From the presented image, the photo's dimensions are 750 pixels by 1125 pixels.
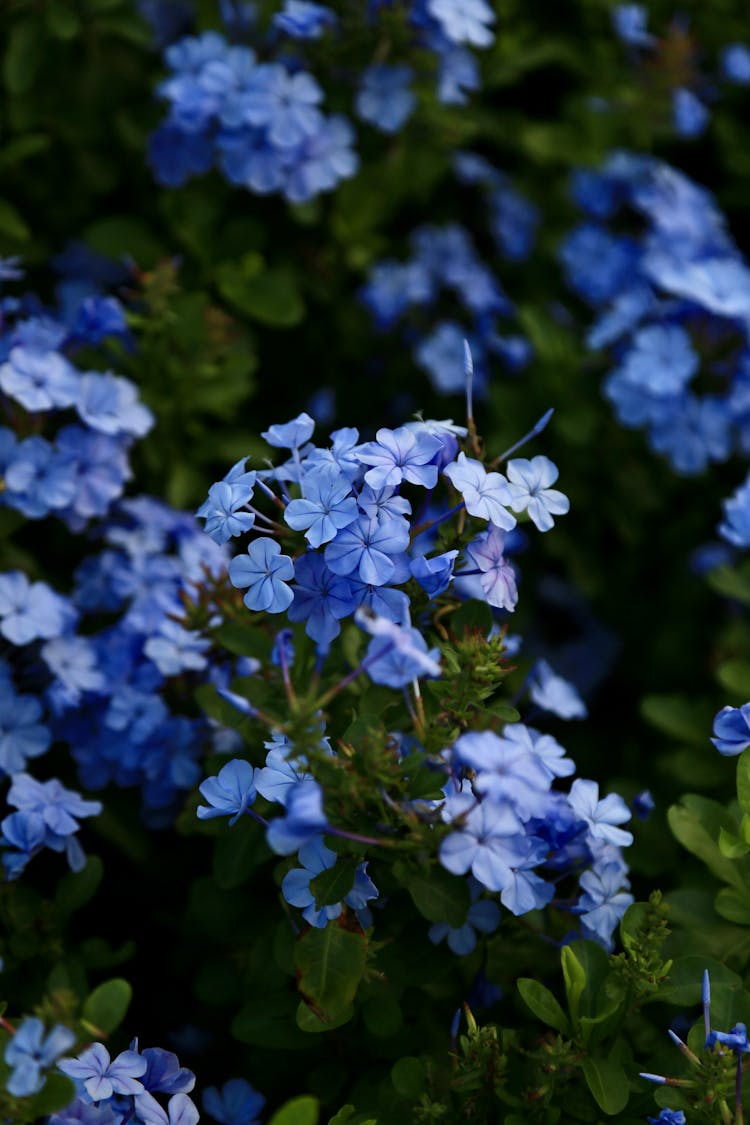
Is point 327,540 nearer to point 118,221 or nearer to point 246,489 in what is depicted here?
point 246,489

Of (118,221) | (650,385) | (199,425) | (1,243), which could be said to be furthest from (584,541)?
(1,243)

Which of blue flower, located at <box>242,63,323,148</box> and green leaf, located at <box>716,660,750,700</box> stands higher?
blue flower, located at <box>242,63,323,148</box>

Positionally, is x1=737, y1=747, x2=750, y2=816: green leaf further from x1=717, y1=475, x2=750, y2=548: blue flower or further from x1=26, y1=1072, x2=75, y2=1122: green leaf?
x1=26, y1=1072, x2=75, y2=1122: green leaf

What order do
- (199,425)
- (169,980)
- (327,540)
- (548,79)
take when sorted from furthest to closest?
(548,79), (199,425), (169,980), (327,540)

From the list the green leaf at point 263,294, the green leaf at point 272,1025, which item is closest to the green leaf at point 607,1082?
the green leaf at point 272,1025

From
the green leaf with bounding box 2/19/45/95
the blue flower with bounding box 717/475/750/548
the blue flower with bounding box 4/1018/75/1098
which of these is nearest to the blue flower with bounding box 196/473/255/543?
the blue flower with bounding box 4/1018/75/1098

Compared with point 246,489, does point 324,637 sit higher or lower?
lower

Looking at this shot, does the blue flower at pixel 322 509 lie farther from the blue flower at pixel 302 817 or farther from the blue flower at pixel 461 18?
the blue flower at pixel 461 18

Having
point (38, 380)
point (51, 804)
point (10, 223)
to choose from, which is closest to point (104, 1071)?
point (51, 804)
